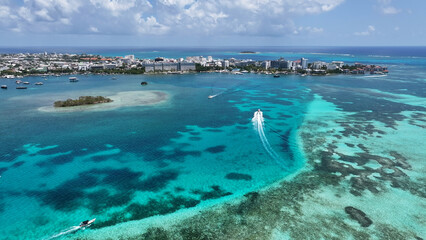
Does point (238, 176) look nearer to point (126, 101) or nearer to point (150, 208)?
point (150, 208)

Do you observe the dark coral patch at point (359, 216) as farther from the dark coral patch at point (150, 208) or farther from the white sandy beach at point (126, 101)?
the white sandy beach at point (126, 101)

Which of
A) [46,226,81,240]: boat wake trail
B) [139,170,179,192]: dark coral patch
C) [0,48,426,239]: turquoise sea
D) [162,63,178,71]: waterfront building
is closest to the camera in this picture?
[46,226,81,240]: boat wake trail

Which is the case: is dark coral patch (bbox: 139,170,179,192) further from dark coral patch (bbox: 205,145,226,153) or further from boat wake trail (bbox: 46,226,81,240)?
dark coral patch (bbox: 205,145,226,153)

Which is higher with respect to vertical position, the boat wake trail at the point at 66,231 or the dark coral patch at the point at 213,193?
the dark coral patch at the point at 213,193

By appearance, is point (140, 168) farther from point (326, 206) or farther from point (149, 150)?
point (326, 206)

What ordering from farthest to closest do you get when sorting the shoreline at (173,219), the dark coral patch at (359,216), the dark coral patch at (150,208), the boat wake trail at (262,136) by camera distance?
1. the boat wake trail at (262,136)
2. the dark coral patch at (150,208)
3. the dark coral patch at (359,216)
4. the shoreline at (173,219)

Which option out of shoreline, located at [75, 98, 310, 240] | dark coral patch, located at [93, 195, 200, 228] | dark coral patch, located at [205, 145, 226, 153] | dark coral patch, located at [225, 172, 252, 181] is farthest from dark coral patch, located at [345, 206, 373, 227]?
dark coral patch, located at [205, 145, 226, 153]

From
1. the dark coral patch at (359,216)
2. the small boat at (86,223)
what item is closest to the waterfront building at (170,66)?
the small boat at (86,223)
